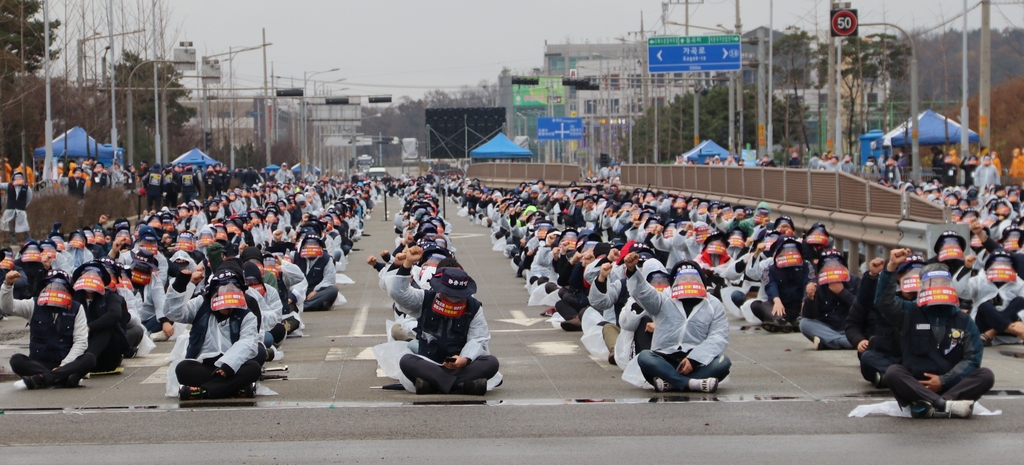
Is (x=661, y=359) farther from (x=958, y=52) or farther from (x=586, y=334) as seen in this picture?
(x=958, y=52)

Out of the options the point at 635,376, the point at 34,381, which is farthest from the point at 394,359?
the point at 34,381

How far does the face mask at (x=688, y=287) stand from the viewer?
465 inches

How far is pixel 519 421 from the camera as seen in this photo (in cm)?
1036

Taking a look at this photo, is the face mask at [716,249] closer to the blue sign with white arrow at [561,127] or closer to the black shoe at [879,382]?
the black shoe at [879,382]

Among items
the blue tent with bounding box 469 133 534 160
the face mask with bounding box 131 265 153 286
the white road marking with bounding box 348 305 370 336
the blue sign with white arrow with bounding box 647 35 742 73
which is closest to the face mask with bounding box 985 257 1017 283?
the white road marking with bounding box 348 305 370 336

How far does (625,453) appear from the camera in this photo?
354 inches

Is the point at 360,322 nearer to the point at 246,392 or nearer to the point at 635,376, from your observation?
the point at 246,392

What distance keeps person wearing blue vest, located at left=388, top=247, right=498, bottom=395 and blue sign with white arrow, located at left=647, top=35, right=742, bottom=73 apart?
37.6 m

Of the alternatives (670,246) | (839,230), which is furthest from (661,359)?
(839,230)

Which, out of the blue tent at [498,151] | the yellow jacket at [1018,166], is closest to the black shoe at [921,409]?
the yellow jacket at [1018,166]

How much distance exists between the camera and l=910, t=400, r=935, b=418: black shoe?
10125mm

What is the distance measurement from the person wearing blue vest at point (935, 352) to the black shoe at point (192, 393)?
233 inches

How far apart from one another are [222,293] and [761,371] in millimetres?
5472

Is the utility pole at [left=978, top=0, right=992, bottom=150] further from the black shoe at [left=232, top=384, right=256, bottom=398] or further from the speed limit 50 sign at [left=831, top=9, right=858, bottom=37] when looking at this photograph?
the black shoe at [left=232, top=384, right=256, bottom=398]
